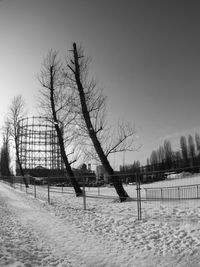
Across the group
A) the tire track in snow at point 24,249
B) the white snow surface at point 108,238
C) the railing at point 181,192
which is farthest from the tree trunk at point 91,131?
the tire track in snow at point 24,249

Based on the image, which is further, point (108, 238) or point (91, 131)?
point (91, 131)

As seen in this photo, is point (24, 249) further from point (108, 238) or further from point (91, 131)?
point (91, 131)

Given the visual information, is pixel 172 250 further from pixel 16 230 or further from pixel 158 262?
pixel 16 230

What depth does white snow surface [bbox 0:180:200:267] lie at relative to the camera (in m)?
5.29

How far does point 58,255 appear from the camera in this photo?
18.6 ft

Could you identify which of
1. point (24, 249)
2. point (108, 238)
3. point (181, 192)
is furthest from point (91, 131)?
point (24, 249)

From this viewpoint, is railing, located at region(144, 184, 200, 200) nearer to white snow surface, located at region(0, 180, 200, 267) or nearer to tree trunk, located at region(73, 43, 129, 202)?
white snow surface, located at region(0, 180, 200, 267)

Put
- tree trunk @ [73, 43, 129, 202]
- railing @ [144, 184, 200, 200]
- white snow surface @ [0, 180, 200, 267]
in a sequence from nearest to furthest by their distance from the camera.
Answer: white snow surface @ [0, 180, 200, 267] → railing @ [144, 184, 200, 200] → tree trunk @ [73, 43, 129, 202]

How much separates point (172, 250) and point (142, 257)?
68 centimetres

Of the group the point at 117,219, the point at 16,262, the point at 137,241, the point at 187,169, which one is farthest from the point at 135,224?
the point at 16,262

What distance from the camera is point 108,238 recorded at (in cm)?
700

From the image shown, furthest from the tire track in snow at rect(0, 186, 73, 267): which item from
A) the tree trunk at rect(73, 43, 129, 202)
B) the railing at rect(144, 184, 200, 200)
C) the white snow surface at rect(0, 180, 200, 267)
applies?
the tree trunk at rect(73, 43, 129, 202)

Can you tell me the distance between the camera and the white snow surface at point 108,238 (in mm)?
5285

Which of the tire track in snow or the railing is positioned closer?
the tire track in snow
